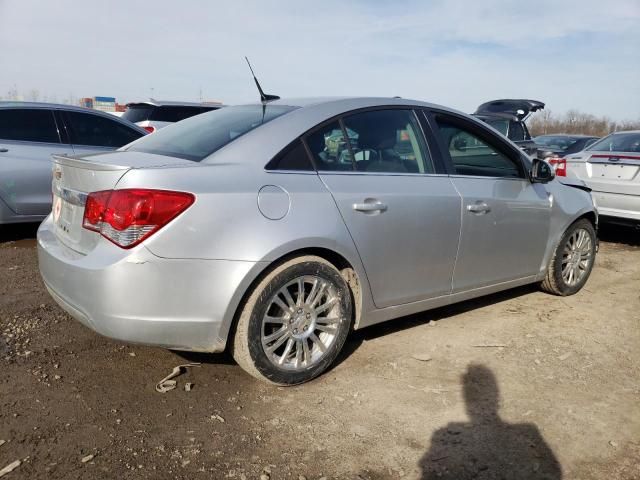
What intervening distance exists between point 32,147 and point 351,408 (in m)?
5.02

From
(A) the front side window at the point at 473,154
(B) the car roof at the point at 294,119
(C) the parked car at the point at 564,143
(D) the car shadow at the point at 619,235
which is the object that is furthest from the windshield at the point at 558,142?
(B) the car roof at the point at 294,119

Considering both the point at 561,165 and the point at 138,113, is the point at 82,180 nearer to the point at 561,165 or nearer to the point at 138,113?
the point at 561,165

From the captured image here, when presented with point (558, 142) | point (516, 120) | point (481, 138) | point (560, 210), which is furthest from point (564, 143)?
point (481, 138)

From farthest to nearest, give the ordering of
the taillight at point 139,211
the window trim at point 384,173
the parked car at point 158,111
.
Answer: the parked car at point 158,111 → the window trim at point 384,173 → the taillight at point 139,211

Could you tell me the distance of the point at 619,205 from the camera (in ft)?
22.0

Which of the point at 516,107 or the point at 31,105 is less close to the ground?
the point at 516,107

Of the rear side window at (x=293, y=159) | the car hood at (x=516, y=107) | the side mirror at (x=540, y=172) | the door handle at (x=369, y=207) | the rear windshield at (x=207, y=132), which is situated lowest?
the door handle at (x=369, y=207)

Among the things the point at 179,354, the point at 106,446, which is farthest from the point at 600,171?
the point at 106,446

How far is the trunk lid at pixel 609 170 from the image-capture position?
21.6 feet

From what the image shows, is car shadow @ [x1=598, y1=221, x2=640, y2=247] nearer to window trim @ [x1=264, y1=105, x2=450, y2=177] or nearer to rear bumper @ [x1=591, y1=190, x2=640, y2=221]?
rear bumper @ [x1=591, y1=190, x2=640, y2=221]

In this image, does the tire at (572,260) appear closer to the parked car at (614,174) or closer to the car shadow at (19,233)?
the parked car at (614,174)

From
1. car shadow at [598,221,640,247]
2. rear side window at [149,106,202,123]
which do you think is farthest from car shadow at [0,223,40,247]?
car shadow at [598,221,640,247]

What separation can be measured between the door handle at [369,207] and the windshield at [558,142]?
1149cm

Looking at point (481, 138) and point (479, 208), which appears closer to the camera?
point (479, 208)
